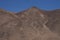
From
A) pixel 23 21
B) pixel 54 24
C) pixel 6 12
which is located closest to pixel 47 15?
pixel 54 24

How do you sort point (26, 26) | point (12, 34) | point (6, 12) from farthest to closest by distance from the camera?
point (6, 12) → point (26, 26) → point (12, 34)

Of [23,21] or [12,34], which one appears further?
[23,21]

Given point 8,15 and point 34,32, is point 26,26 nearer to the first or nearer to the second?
point 34,32

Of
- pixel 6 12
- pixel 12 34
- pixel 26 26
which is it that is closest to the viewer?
A: pixel 12 34

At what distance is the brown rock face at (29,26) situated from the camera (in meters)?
13.1

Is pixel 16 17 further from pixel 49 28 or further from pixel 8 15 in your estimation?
pixel 49 28

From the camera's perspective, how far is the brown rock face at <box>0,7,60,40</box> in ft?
42.8

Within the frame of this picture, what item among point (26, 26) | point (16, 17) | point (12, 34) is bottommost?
point (12, 34)

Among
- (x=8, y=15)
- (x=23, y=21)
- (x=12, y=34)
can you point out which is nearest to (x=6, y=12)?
(x=8, y=15)

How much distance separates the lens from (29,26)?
13.9m

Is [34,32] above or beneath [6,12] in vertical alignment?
beneath

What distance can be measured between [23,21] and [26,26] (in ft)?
1.96

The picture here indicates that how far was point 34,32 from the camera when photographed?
13.5m

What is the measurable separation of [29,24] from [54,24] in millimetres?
1981
